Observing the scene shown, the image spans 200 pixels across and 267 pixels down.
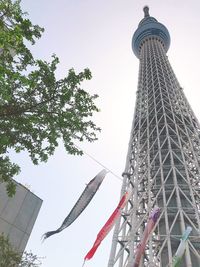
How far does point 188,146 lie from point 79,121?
24452mm

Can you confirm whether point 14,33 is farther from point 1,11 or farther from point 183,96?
point 183,96

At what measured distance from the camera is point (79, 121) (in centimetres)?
1085

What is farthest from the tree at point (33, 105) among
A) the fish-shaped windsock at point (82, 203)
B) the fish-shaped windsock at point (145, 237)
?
the fish-shaped windsock at point (145, 237)

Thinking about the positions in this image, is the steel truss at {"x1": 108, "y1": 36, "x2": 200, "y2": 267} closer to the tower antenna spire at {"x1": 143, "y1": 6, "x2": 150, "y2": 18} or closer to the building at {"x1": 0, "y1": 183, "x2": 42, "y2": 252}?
the building at {"x1": 0, "y1": 183, "x2": 42, "y2": 252}

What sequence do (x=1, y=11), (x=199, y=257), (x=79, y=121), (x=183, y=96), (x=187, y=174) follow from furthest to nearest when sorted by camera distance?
(x=183, y=96) → (x=187, y=174) → (x=199, y=257) → (x=79, y=121) → (x=1, y=11)

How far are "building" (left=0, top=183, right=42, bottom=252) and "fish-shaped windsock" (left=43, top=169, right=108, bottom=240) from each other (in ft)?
26.9

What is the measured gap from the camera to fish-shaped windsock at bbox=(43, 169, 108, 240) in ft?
50.0

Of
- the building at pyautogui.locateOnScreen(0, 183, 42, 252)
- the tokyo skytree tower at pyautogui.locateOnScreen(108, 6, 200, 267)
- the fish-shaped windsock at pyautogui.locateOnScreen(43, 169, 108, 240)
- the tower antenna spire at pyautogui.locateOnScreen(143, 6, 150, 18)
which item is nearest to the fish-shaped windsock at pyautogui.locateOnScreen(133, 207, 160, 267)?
the tokyo skytree tower at pyautogui.locateOnScreen(108, 6, 200, 267)

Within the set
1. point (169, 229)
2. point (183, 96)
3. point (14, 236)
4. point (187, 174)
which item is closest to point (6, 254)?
point (14, 236)

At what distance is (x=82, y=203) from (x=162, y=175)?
13.6 meters

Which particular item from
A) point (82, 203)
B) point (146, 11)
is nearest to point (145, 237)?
point (82, 203)

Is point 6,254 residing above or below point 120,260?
below

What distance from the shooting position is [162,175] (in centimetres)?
2761

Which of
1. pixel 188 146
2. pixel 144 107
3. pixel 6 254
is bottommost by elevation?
pixel 6 254
